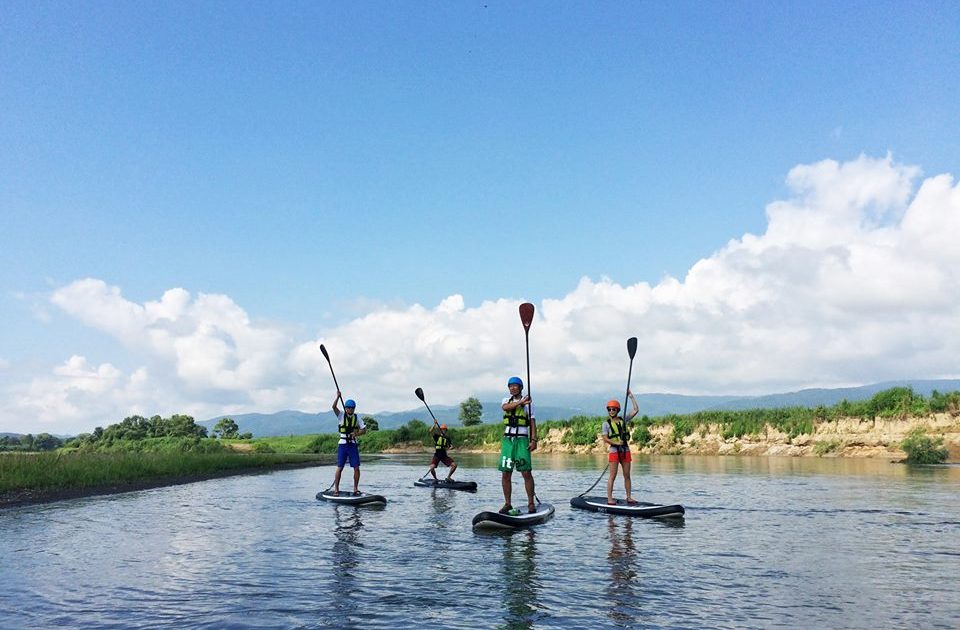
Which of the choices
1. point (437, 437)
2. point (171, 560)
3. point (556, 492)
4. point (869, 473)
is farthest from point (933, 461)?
point (171, 560)

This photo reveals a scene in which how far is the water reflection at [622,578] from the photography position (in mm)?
7930

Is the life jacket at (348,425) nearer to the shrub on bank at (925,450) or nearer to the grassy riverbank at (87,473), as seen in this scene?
the grassy riverbank at (87,473)

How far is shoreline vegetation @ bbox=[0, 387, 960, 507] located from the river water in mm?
5684

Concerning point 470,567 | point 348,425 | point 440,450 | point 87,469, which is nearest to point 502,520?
point 470,567

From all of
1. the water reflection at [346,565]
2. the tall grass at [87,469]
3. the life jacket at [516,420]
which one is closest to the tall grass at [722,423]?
the life jacket at [516,420]

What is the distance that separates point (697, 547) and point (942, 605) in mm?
4610

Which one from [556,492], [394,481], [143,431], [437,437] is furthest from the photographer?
[143,431]

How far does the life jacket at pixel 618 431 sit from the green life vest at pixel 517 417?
365cm

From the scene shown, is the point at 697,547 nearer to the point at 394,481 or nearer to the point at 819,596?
the point at 819,596

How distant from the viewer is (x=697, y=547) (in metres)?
12.4

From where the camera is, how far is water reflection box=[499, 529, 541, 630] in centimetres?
776

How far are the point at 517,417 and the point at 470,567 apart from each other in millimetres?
4421

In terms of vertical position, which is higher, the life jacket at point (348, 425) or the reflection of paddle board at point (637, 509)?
the life jacket at point (348, 425)

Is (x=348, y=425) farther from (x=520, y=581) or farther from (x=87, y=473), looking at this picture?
(x=87, y=473)
